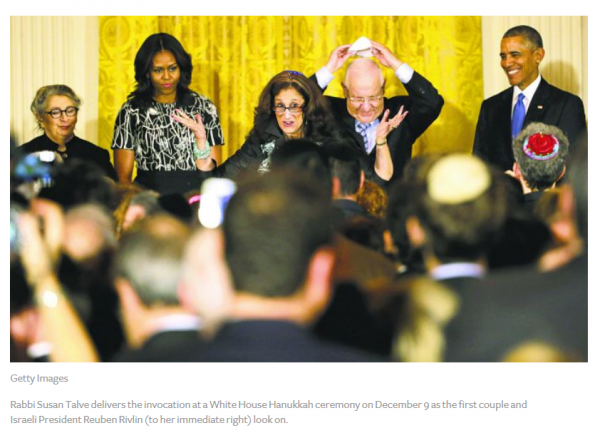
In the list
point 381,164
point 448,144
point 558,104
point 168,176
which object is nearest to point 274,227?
point 381,164

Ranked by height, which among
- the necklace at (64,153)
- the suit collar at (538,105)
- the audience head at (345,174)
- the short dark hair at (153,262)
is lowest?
the short dark hair at (153,262)

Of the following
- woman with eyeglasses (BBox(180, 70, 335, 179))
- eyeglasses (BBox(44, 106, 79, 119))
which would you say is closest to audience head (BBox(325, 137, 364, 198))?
woman with eyeglasses (BBox(180, 70, 335, 179))

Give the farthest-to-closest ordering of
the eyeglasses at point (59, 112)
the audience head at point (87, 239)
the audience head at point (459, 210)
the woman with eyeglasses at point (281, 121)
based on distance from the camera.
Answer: the eyeglasses at point (59, 112) < the woman with eyeglasses at point (281, 121) < the audience head at point (87, 239) < the audience head at point (459, 210)

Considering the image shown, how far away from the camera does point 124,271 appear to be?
212 cm

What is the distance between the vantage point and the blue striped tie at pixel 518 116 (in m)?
4.48

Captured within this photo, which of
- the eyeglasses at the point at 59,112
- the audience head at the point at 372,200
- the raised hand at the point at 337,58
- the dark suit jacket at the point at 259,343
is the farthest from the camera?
the raised hand at the point at 337,58

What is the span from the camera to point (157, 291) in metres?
2.07

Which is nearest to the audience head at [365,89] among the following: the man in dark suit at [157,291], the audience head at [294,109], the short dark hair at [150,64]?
the audience head at [294,109]

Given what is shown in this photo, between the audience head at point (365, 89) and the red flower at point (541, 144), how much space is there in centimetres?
135

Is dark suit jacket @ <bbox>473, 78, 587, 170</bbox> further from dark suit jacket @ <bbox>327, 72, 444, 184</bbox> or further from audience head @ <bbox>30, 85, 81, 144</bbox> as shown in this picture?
audience head @ <bbox>30, 85, 81, 144</bbox>

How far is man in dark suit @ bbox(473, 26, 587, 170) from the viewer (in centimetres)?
436

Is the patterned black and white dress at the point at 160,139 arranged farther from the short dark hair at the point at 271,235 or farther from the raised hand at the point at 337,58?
the short dark hair at the point at 271,235

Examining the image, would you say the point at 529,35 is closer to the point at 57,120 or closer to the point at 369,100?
the point at 369,100
